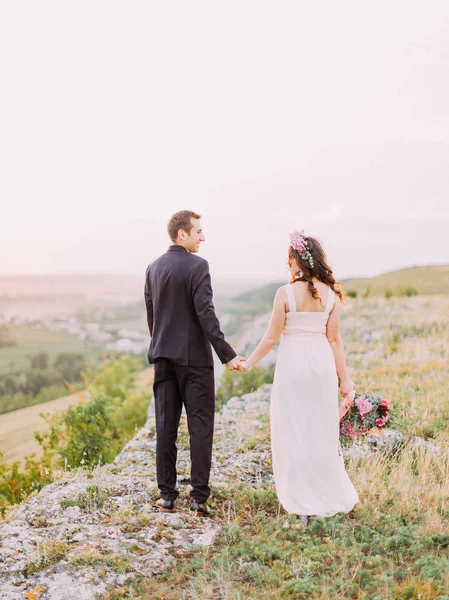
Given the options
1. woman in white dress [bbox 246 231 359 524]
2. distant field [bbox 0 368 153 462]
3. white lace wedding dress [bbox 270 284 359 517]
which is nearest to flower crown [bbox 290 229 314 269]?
woman in white dress [bbox 246 231 359 524]

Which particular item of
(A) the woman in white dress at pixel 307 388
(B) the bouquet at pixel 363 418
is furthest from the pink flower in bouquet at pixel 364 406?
(A) the woman in white dress at pixel 307 388

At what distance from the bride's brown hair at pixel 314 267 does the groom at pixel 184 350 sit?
2.69 ft

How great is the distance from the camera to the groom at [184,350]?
17.7ft

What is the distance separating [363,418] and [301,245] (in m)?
3.12

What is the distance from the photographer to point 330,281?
17.5ft

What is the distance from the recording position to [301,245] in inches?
207

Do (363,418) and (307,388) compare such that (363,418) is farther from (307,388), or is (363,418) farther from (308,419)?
(307,388)

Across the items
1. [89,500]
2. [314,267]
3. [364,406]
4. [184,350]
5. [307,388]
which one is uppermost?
[314,267]

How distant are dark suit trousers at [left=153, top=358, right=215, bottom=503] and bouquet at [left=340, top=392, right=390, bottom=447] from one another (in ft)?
8.03

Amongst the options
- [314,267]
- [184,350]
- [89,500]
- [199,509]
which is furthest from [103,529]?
[314,267]

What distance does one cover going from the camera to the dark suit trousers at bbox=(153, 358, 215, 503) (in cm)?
550

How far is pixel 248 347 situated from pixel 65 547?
1528 centimetres

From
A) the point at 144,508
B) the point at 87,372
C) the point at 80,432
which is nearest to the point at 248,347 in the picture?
the point at 87,372

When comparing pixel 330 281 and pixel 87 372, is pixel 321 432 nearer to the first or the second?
pixel 330 281
